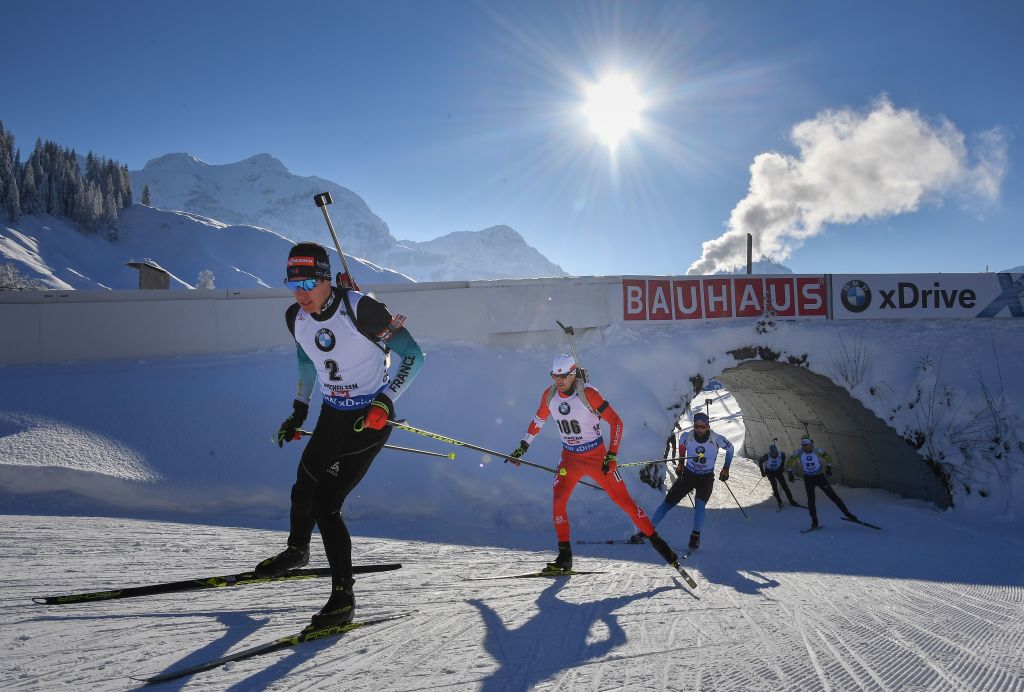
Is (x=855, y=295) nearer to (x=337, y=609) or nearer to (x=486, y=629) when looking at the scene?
(x=486, y=629)

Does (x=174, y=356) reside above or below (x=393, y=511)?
above

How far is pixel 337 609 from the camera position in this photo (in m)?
3.25

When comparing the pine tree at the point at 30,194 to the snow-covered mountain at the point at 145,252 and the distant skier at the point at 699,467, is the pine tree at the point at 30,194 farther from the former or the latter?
the distant skier at the point at 699,467

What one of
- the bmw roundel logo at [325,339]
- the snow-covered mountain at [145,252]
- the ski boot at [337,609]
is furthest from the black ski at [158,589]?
the snow-covered mountain at [145,252]

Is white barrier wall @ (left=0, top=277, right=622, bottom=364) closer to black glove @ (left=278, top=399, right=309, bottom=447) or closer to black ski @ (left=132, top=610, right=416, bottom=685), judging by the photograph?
black glove @ (left=278, top=399, right=309, bottom=447)

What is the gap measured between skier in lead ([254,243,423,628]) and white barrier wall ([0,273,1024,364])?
11.3 metres

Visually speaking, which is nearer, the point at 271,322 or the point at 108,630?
the point at 108,630

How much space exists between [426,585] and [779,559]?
6.14m

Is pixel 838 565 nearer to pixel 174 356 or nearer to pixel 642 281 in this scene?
pixel 642 281

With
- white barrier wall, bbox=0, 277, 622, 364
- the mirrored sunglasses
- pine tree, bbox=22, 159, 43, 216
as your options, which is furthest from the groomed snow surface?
pine tree, bbox=22, 159, 43, 216

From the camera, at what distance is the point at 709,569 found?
7121 mm

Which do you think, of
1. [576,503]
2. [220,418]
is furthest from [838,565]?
[220,418]

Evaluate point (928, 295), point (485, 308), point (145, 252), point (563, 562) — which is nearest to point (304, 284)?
point (563, 562)

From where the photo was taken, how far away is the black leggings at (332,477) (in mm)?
3326
